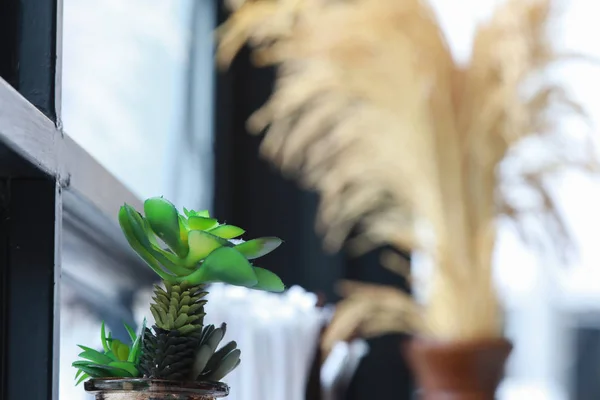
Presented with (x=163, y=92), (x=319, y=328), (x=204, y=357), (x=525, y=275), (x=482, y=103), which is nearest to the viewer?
(x=204, y=357)

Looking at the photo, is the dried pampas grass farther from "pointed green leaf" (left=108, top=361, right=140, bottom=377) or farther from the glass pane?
"pointed green leaf" (left=108, top=361, right=140, bottom=377)

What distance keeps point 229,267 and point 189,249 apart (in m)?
0.03

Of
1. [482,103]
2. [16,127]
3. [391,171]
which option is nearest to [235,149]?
[391,171]

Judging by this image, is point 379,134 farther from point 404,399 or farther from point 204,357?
point 204,357

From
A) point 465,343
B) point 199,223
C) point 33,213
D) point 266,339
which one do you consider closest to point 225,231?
point 199,223

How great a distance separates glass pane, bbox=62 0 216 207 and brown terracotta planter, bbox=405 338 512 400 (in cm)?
48

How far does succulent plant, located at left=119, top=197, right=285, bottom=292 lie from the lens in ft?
1.21

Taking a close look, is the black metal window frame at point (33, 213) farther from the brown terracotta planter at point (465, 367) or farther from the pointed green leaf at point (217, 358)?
the brown terracotta planter at point (465, 367)

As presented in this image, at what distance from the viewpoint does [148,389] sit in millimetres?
380

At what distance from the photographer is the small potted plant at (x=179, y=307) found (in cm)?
38

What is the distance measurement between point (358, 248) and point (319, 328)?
2.75 ft

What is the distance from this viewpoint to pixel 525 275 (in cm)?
223

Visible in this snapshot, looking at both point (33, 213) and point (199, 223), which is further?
point (33, 213)

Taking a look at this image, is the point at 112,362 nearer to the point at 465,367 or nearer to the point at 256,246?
the point at 256,246
